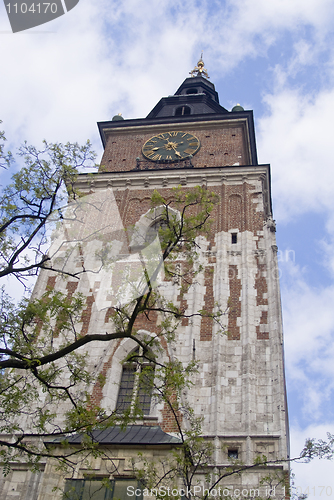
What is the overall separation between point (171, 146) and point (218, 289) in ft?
38.9

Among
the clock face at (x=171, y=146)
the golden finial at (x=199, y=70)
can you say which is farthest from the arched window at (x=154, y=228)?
the golden finial at (x=199, y=70)

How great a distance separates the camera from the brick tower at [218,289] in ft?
49.9

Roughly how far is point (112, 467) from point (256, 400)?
4.60m

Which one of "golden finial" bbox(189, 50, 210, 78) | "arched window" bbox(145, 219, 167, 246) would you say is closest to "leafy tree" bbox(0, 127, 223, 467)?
"arched window" bbox(145, 219, 167, 246)

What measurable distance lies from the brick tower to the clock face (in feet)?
0.20

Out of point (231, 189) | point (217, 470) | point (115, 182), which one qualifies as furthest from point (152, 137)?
point (217, 470)

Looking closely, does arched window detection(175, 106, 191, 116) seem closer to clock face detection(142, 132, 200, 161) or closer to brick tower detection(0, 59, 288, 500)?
brick tower detection(0, 59, 288, 500)

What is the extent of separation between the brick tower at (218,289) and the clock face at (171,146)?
6cm

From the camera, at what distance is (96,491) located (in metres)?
12.8

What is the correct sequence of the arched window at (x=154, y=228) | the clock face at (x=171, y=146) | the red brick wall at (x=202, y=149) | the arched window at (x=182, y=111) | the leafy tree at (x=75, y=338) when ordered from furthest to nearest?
the arched window at (x=182, y=111), the clock face at (x=171, y=146), the red brick wall at (x=202, y=149), the arched window at (x=154, y=228), the leafy tree at (x=75, y=338)

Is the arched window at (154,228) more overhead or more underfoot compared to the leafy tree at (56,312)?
more overhead

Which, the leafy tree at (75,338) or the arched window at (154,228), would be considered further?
the arched window at (154,228)

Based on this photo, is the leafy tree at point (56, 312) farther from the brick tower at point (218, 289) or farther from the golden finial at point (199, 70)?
the golden finial at point (199, 70)

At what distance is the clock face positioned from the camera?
2822cm
